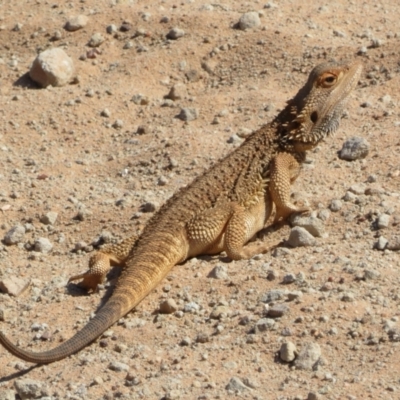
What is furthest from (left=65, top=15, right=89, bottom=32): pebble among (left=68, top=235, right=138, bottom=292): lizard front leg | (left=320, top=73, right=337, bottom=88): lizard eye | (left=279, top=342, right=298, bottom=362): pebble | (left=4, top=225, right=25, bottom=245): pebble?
(left=279, top=342, right=298, bottom=362): pebble

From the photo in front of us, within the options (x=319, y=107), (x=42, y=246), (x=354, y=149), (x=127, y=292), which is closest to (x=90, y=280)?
(x=127, y=292)

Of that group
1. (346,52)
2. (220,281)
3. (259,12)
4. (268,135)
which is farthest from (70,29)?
(220,281)

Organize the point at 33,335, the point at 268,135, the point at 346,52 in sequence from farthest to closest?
the point at 346,52 → the point at 268,135 → the point at 33,335

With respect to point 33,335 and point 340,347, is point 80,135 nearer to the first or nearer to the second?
point 33,335

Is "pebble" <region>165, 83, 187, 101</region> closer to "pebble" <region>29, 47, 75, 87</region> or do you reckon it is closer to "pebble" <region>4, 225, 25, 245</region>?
"pebble" <region>29, 47, 75, 87</region>

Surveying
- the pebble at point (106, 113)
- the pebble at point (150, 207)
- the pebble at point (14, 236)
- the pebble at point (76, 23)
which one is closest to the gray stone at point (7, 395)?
the pebble at point (14, 236)

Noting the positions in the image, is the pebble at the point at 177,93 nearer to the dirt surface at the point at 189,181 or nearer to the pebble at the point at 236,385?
the dirt surface at the point at 189,181

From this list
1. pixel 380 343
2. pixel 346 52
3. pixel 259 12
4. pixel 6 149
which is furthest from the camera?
pixel 259 12
